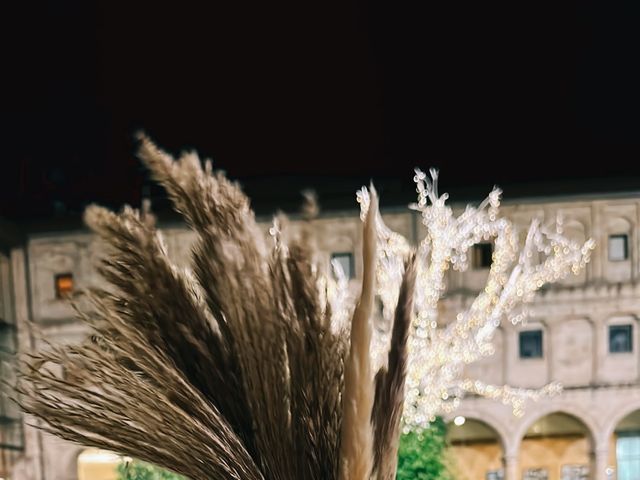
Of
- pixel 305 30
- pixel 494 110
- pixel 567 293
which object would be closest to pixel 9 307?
pixel 305 30

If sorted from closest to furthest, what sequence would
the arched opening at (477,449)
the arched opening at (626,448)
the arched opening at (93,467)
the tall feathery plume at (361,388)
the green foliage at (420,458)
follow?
the tall feathery plume at (361,388) → the green foliage at (420,458) → the arched opening at (93,467) → the arched opening at (477,449) → the arched opening at (626,448)

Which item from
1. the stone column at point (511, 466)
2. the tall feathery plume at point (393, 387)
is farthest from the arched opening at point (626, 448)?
the tall feathery plume at point (393, 387)

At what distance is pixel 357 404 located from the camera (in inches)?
32.4

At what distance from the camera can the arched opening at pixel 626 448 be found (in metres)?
6.49

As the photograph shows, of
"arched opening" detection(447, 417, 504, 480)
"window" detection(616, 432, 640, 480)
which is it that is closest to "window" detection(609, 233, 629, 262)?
"window" detection(616, 432, 640, 480)

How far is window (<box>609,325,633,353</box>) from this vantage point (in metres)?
6.19

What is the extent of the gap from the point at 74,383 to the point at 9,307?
18.9ft

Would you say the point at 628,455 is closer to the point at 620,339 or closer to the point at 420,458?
the point at 620,339

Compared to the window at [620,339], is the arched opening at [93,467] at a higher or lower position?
lower

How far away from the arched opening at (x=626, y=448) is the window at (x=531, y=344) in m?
1.28

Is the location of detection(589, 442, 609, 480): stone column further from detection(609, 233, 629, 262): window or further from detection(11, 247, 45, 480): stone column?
detection(11, 247, 45, 480): stone column

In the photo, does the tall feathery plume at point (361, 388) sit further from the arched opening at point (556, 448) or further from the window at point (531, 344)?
the arched opening at point (556, 448)

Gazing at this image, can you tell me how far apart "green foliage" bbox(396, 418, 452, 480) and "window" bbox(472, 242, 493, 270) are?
1902 mm

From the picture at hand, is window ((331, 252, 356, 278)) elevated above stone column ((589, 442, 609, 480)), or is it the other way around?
window ((331, 252, 356, 278))
